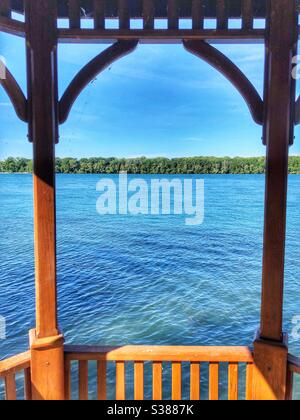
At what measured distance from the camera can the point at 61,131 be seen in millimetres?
1519

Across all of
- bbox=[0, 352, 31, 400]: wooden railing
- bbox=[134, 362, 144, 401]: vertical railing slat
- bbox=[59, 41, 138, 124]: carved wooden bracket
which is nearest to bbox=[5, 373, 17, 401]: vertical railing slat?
bbox=[0, 352, 31, 400]: wooden railing

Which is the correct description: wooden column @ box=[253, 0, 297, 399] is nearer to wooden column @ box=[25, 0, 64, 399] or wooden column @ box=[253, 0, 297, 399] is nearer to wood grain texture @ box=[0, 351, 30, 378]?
wooden column @ box=[25, 0, 64, 399]

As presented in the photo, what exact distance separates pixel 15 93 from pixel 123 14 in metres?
0.61

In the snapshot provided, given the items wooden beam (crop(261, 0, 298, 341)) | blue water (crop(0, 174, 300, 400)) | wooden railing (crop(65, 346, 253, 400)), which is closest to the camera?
wooden beam (crop(261, 0, 298, 341))

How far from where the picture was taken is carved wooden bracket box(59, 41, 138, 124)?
55.5 inches

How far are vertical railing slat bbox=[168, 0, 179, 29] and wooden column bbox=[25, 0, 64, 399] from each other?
1.69 feet

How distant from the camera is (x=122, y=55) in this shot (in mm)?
1430

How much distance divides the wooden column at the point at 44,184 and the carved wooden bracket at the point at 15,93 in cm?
3

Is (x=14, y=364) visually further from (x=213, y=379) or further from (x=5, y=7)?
(x=5, y=7)

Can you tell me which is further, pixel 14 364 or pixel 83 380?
pixel 83 380

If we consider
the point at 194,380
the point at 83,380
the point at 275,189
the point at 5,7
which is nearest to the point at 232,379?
the point at 194,380

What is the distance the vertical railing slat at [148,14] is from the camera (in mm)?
1391

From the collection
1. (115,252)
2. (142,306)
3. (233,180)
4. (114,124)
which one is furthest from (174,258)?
(233,180)
